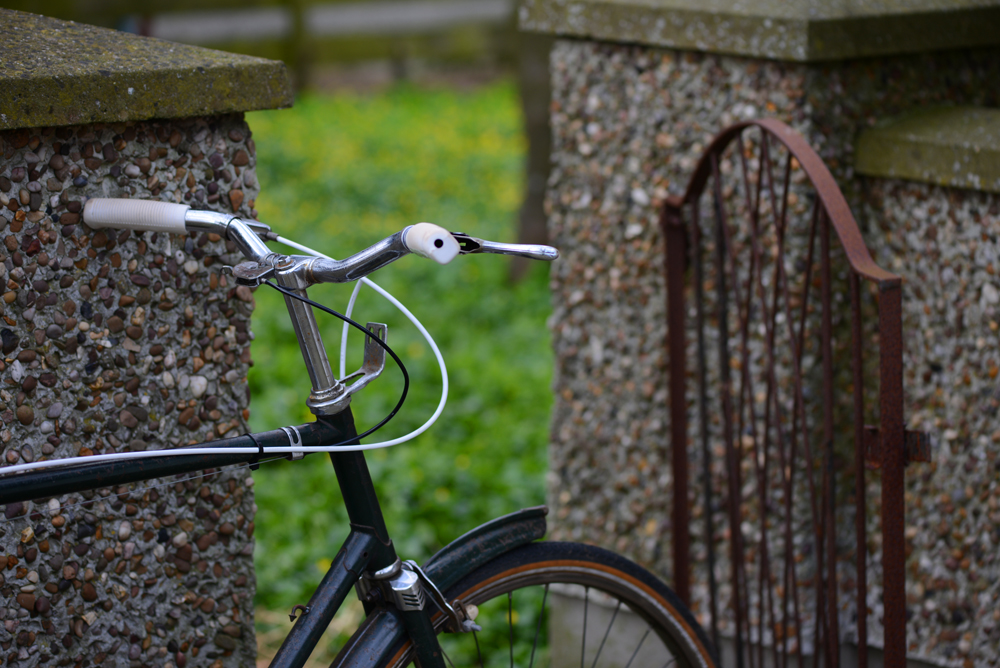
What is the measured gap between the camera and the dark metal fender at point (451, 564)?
157 cm

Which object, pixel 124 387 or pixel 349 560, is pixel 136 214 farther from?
pixel 349 560

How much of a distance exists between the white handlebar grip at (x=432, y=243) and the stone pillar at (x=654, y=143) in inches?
52.6

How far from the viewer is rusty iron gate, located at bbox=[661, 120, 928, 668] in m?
2.28

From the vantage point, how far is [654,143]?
8.51 ft

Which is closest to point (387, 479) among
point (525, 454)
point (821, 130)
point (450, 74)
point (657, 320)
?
point (525, 454)

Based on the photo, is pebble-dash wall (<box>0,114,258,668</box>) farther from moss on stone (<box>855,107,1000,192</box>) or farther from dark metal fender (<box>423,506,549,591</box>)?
moss on stone (<box>855,107,1000,192</box>)

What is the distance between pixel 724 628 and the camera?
8.70ft

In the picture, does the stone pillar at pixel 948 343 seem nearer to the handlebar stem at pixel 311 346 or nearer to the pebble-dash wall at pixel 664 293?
the pebble-dash wall at pixel 664 293

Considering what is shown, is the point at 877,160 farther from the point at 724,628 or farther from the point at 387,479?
the point at 387,479

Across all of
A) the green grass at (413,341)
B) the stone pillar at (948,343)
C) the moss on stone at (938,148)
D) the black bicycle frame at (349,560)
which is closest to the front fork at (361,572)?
the black bicycle frame at (349,560)

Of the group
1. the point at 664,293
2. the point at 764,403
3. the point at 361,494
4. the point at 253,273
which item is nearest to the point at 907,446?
the point at 764,403

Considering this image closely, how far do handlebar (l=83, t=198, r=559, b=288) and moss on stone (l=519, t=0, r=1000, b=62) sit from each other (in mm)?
1166

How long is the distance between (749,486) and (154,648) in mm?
1458

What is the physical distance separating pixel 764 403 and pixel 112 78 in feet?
5.45
